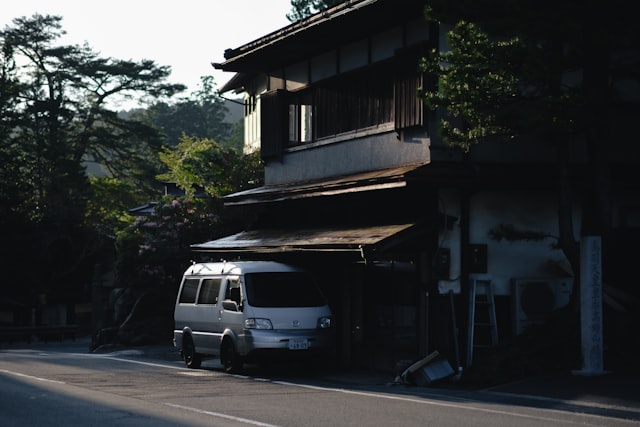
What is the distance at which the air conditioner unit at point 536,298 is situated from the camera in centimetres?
2030

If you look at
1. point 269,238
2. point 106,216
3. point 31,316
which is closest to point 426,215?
point 269,238

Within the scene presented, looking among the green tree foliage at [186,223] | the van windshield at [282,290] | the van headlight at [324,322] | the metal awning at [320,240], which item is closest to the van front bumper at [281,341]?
the van headlight at [324,322]

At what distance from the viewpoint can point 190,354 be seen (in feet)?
79.8

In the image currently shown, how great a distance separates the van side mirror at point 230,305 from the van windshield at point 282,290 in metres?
0.41

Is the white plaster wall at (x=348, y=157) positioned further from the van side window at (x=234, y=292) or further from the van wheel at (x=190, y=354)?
the van wheel at (x=190, y=354)

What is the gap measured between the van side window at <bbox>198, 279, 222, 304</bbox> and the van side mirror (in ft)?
2.28

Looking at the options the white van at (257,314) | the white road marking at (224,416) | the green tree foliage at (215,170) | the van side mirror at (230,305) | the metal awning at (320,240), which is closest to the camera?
the white road marking at (224,416)

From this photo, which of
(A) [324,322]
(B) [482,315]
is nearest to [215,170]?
(A) [324,322]

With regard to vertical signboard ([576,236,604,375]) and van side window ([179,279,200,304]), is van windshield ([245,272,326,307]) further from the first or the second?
vertical signboard ([576,236,604,375])

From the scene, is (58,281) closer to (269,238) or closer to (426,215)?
(269,238)

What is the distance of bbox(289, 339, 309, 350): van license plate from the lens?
Answer: 69.1 feet

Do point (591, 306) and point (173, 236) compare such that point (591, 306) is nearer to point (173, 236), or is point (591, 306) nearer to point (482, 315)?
point (482, 315)

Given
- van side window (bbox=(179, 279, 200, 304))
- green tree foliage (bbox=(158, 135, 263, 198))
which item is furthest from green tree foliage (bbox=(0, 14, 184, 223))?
van side window (bbox=(179, 279, 200, 304))

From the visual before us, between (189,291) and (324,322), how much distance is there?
14.0ft
